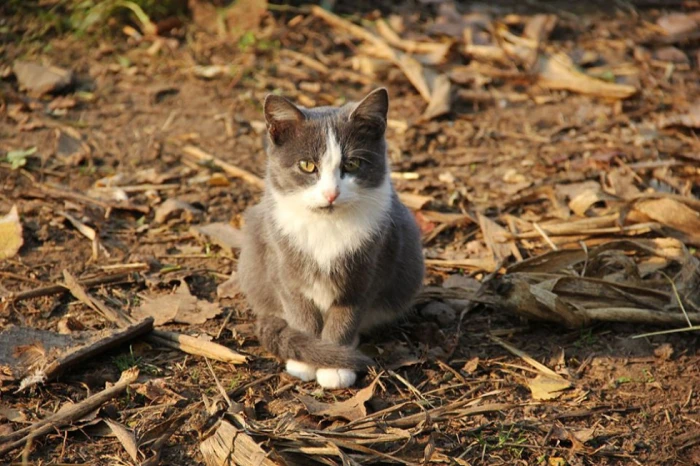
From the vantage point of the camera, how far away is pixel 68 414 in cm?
323

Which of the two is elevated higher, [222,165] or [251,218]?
[251,218]

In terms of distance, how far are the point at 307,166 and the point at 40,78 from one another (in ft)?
11.4

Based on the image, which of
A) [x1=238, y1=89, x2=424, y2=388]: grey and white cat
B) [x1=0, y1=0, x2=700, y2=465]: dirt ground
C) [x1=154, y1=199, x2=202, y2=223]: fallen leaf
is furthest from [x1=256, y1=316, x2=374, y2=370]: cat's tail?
[x1=154, y1=199, x2=202, y2=223]: fallen leaf

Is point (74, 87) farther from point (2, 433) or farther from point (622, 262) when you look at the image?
point (622, 262)

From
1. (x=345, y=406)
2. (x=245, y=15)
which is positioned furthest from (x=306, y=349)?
(x=245, y=15)

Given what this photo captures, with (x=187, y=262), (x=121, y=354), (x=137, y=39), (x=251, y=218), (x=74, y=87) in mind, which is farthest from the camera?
(x=137, y=39)

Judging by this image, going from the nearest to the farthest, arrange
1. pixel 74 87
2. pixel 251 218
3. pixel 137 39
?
pixel 251 218 → pixel 74 87 → pixel 137 39

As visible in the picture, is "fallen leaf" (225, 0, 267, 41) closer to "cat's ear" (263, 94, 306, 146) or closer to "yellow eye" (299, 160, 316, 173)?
"cat's ear" (263, 94, 306, 146)

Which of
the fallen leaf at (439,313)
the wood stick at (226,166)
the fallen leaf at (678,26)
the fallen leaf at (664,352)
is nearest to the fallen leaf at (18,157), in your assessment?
the wood stick at (226,166)

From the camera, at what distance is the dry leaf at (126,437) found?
307 cm

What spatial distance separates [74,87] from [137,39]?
2.67 feet

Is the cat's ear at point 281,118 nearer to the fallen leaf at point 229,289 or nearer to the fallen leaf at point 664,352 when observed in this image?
the fallen leaf at point 229,289

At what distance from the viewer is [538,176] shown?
18.2ft

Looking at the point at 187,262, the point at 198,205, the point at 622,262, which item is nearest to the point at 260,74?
the point at 198,205
